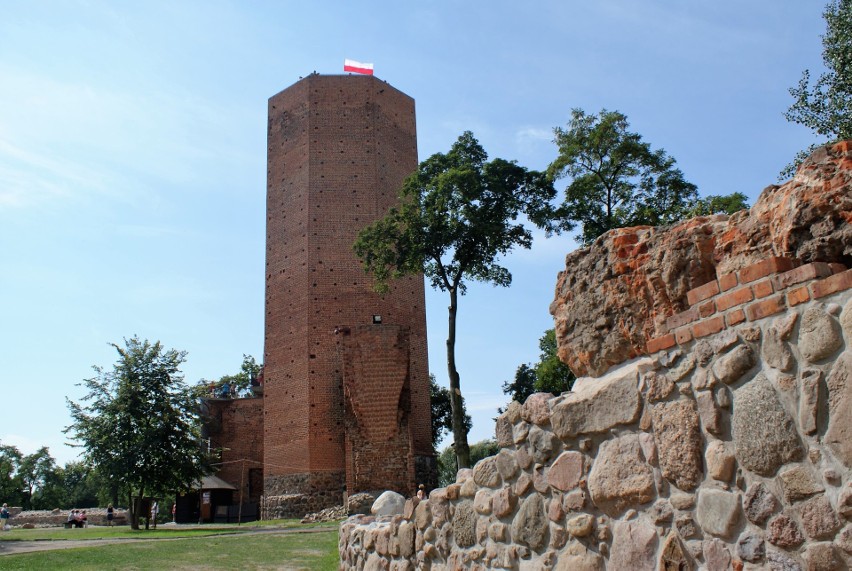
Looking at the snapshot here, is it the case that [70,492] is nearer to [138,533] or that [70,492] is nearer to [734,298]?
[138,533]

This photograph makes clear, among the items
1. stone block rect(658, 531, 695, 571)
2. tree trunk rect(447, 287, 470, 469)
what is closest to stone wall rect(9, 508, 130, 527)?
tree trunk rect(447, 287, 470, 469)

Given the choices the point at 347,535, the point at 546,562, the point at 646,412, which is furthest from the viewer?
the point at 347,535

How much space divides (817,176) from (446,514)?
3.01 meters

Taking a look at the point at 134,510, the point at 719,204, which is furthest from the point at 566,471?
the point at 134,510

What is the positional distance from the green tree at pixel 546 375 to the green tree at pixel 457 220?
3.77 meters

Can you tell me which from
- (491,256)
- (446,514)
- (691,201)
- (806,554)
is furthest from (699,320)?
(491,256)

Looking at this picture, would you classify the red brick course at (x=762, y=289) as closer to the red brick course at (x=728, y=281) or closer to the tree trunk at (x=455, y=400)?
the red brick course at (x=728, y=281)

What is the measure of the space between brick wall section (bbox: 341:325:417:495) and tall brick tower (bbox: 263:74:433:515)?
4 centimetres

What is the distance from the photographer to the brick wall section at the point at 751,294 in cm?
252

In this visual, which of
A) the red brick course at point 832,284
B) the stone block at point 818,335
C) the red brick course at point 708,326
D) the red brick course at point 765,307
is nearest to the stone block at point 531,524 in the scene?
the red brick course at point 708,326

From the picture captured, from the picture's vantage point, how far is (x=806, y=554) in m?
2.41

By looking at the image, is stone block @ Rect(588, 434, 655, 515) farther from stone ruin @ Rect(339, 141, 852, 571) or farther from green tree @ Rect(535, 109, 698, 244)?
green tree @ Rect(535, 109, 698, 244)

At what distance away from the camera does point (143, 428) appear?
2408cm

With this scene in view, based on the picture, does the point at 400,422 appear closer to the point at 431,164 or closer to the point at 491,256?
the point at 491,256
